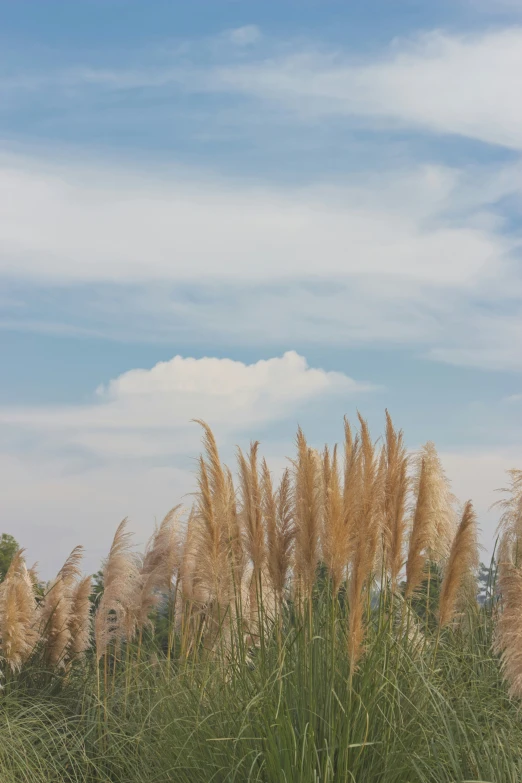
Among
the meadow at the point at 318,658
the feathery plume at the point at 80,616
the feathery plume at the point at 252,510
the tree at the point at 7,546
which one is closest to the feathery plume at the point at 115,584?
the meadow at the point at 318,658

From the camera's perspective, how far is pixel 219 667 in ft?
20.5

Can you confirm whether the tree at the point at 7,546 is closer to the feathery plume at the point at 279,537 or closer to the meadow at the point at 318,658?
the meadow at the point at 318,658

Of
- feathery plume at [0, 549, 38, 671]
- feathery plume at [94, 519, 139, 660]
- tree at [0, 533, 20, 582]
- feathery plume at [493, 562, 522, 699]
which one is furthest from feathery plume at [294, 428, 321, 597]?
tree at [0, 533, 20, 582]

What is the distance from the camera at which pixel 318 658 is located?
5.56m

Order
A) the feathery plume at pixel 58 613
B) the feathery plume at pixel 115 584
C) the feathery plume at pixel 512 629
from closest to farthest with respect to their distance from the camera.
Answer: the feathery plume at pixel 512 629 < the feathery plume at pixel 115 584 < the feathery plume at pixel 58 613

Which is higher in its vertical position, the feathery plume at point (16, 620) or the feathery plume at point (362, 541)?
the feathery plume at point (362, 541)

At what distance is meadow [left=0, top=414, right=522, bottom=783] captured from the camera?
16.6ft

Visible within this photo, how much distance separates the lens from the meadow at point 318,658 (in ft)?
16.6

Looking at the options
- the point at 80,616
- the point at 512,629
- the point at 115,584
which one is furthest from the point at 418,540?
the point at 80,616

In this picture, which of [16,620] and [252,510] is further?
[16,620]

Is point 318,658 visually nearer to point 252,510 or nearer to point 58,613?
point 252,510

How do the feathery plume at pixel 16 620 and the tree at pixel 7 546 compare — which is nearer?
the feathery plume at pixel 16 620

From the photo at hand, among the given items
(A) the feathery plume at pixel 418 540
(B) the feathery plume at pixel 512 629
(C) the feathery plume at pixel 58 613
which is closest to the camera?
(B) the feathery plume at pixel 512 629

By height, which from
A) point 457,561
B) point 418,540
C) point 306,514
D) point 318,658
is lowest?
point 318,658
